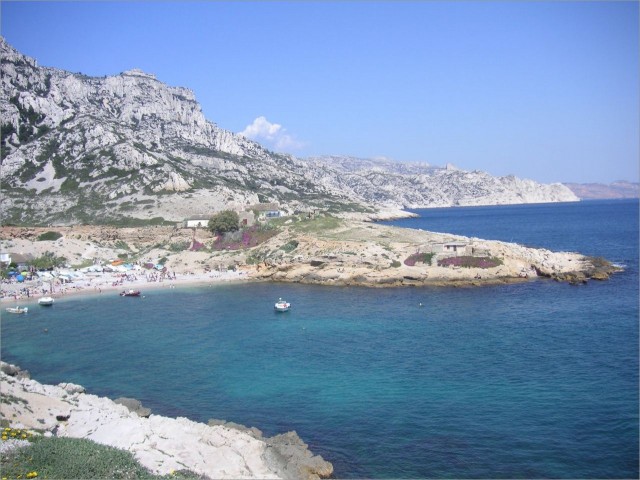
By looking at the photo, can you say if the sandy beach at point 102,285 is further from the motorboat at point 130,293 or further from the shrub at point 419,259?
the shrub at point 419,259

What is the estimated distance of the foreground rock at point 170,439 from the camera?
20328 millimetres

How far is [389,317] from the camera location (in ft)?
153

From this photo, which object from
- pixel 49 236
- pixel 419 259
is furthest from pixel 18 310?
pixel 419 259

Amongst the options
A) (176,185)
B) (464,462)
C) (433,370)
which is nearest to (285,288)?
(433,370)

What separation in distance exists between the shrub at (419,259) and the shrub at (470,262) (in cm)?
162

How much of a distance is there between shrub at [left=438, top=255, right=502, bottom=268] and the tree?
127 feet

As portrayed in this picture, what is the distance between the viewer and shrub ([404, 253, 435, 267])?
218ft

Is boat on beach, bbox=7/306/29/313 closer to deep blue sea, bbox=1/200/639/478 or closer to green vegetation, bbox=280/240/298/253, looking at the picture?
deep blue sea, bbox=1/200/639/478

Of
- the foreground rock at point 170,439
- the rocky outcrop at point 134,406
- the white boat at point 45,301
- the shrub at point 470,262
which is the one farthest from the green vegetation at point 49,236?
the rocky outcrop at point 134,406

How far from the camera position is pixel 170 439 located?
2222 cm

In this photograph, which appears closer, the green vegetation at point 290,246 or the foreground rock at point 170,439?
the foreground rock at point 170,439

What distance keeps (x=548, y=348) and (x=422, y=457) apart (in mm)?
17963

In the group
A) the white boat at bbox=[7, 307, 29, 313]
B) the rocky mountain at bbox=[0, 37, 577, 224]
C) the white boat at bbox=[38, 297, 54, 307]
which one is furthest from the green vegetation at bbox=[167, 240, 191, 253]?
the white boat at bbox=[7, 307, 29, 313]

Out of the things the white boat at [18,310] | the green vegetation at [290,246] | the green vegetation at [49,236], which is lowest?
the white boat at [18,310]
